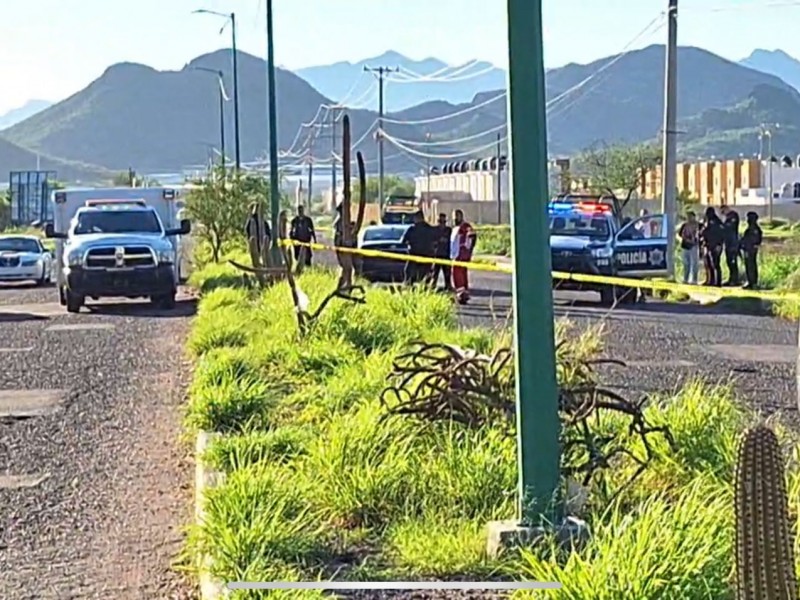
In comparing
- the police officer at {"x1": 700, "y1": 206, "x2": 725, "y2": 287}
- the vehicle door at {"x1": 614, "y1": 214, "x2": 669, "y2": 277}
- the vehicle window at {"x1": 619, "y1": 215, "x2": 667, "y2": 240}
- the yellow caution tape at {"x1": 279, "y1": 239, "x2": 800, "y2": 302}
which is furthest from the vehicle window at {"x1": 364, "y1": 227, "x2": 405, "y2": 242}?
the yellow caution tape at {"x1": 279, "y1": 239, "x2": 800, "y2": 302}

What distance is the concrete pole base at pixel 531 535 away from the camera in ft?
20.9

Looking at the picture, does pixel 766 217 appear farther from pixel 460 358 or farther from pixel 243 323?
pixel 460 358

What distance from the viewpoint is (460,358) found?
929 cm

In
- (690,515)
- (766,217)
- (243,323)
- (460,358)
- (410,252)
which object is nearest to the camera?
(690,515)

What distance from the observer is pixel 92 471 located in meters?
10.1

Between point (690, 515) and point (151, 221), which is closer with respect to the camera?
point (690, 515)

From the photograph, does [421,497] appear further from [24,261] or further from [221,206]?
[24,261]

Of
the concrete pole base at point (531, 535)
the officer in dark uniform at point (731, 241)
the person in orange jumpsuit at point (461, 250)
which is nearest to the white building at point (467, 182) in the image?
the officer in dark uniform at point (731, 241)

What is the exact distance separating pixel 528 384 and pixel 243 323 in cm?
1091

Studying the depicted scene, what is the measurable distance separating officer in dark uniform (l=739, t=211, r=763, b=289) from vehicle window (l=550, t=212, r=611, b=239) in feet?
7.76

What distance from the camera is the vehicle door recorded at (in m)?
26.9

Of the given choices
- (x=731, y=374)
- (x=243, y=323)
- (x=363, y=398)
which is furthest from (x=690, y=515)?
(x=243, y=323)

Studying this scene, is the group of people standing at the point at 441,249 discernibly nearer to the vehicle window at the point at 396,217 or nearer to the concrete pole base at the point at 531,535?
the vehicle window at the point at 396,217

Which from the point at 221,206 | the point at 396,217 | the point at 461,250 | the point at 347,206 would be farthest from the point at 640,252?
the point at 396,217
